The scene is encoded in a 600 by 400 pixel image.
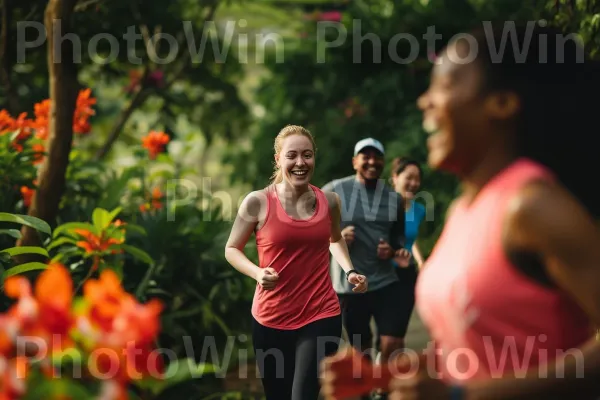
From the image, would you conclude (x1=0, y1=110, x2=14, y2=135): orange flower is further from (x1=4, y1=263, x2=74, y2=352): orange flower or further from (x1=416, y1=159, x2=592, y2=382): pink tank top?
(x1=416, y1=159, x2=592, y2=382): pink tank top

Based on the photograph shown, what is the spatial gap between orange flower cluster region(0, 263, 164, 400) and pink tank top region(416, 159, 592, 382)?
0.59 metres

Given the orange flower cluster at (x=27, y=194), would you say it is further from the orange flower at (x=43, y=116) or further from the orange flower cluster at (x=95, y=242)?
Result: the orange flower cluster at (x=95, y=242)

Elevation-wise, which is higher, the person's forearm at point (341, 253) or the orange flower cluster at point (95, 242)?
the orange flower cluster at point (95, 242)

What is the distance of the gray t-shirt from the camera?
6.44 meters

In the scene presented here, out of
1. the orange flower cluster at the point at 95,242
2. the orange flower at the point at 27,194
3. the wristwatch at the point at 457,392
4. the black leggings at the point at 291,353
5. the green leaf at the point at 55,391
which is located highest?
the orange flower at the point at 27,194

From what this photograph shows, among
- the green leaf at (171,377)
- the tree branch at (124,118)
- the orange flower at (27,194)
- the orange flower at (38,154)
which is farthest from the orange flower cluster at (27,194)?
the green leaf at (171,377)

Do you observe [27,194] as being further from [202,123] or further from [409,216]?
[202,123]

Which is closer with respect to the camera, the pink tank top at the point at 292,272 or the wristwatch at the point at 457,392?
the wristwatch at the point at 457,392

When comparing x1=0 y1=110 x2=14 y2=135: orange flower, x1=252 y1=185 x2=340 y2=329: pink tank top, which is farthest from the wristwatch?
x1=0 y1=110 x2=14 y2=135: orange flower

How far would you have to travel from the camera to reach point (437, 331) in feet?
6.35

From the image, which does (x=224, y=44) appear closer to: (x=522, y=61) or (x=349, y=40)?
(x=349, y=40)

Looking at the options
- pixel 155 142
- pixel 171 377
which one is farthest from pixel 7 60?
pixel 171 377

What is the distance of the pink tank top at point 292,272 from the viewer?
15.0 feet

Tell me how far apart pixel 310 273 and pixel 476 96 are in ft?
9.39
